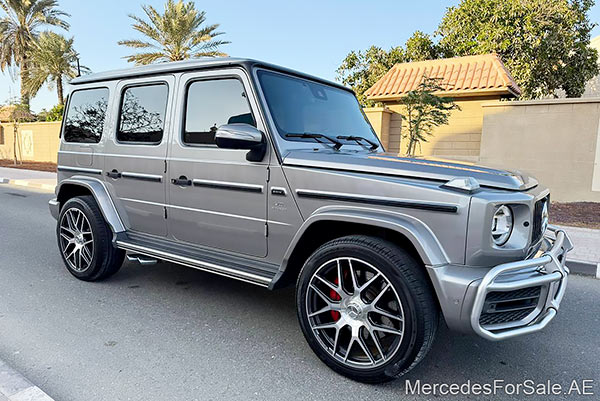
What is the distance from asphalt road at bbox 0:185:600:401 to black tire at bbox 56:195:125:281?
15 centimetres

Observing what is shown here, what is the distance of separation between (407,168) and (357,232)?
1.80 ft

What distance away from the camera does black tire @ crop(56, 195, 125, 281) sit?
419cm

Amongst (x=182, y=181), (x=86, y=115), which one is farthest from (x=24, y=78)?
(x=182, y=181)

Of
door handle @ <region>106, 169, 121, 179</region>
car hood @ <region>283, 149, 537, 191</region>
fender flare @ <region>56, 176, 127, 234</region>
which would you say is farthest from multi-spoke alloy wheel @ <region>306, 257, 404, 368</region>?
door handle @ <region>106, 169, 121, 179</region>

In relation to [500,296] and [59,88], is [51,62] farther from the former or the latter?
[500,296]

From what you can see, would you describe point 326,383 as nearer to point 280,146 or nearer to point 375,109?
point 280,146

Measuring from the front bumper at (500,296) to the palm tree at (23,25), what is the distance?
99.9 feet

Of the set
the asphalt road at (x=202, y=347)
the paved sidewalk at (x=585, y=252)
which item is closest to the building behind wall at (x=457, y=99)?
the paved sidewalk at (x=585, y=252)

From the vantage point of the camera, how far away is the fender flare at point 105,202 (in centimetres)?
408

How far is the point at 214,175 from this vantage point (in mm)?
3357

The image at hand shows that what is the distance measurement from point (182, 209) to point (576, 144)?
31.0 ft

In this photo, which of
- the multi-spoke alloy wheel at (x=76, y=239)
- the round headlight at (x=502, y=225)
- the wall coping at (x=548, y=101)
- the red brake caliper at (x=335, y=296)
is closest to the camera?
the round headlight at (x=502, y=225)

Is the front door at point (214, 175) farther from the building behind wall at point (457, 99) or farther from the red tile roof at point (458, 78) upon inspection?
the red tile roof at point (458, 78)

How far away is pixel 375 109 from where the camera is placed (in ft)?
39.7
